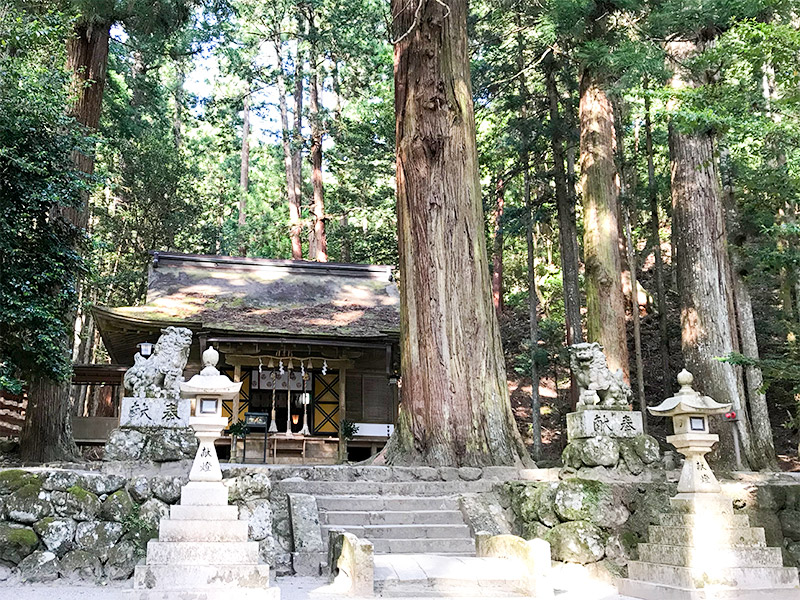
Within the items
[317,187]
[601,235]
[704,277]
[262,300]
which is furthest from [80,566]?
[317,187]

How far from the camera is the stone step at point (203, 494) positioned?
5.06 m

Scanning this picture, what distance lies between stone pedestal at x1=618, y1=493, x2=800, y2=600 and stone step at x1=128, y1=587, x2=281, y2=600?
3.31m

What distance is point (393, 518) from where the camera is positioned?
7.22 m

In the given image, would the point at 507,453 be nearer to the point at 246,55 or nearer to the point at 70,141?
the point at 70,141

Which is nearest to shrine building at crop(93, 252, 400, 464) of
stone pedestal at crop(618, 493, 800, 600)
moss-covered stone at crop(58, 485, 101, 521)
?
moss-covered stone at crop(58, 485, 101, 521)

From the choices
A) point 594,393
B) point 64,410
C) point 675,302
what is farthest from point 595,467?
point 675,302

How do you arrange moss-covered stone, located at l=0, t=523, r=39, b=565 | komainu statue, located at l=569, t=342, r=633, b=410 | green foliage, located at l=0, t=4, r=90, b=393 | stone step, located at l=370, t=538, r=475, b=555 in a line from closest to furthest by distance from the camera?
moss-covered stone, located at l=0, t=523, r=39, b=565 → stone step, located at l=370, t=538, r=475, b=555 → komainu statue, located at l=569, t=342, r=633, b=410 → green foliage, located at l=0, t=4, r=90, b=393

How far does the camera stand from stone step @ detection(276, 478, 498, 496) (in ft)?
24.4

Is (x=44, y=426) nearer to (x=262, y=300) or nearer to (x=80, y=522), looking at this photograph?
(x=80, y=522)

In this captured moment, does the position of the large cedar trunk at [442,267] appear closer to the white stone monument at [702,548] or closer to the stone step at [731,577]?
the white stone monument at [702,548]

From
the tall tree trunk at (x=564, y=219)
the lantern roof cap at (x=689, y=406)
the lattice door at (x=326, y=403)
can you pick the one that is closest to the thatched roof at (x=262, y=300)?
the lattice door at (x=326, y=403)

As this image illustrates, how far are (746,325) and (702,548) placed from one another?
9200mm

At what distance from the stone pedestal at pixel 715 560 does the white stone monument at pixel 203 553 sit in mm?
3313

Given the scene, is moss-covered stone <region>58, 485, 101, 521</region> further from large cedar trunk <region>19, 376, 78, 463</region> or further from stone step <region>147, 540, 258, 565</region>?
large cedar trunk <region>19, 376, 78, 463</region>
